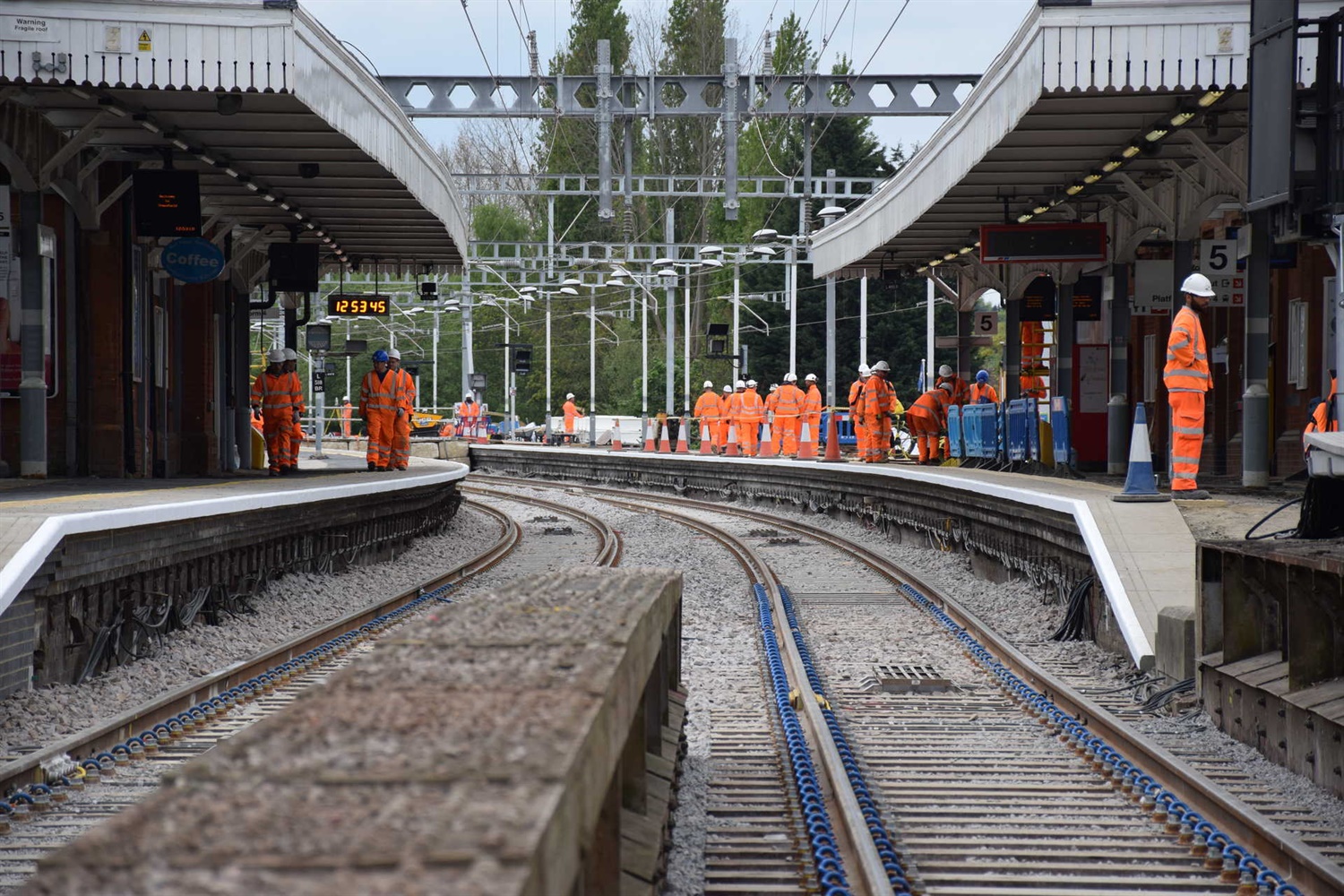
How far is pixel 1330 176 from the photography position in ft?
37.9

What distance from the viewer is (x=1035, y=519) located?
534 inches

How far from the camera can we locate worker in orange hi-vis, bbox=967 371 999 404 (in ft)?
82.8

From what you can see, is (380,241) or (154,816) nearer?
(154,816)

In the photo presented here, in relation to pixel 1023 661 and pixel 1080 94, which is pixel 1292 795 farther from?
pixel 1080 94

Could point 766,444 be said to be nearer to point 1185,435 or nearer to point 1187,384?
point 1185,435

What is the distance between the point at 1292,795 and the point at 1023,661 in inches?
134

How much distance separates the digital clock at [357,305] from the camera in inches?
1091

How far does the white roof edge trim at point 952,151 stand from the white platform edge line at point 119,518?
7259mm

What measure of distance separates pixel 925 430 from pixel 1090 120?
449 inches

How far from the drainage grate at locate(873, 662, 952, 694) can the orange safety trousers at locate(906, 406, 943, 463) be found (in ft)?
53.6

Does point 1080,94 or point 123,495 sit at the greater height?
point 1080,94

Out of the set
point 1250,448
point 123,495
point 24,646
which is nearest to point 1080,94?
point 1250,448

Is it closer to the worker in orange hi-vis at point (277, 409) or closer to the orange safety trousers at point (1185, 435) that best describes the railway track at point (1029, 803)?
the orange safety trousers at point (1185, 435)

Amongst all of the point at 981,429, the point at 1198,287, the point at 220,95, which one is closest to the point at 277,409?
the point at 220,95
